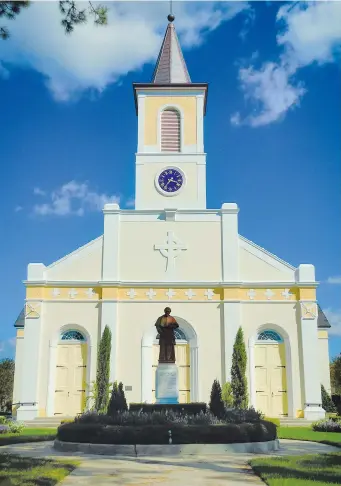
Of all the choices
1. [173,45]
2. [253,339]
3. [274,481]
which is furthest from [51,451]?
[173,45]

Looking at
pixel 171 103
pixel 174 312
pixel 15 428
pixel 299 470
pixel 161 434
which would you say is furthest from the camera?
pixel 171 103

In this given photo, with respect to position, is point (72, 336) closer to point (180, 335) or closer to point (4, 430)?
point (180, 335)

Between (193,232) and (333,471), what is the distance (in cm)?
1831

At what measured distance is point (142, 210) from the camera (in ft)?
89.9

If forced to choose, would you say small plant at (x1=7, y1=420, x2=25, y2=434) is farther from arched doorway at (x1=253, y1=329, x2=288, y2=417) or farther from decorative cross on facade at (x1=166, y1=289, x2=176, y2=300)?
arched doorway at (x1=253, y1=329, x2=288, y2=417)

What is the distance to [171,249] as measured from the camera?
2677 centimetres

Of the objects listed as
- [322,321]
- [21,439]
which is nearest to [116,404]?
[21,439]

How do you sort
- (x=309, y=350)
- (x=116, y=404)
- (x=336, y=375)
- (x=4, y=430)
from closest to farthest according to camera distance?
1. (x=116, y=404)
2. (x=4, y=430)
3. (x=309, y=350)
4. (x=336, y=375)

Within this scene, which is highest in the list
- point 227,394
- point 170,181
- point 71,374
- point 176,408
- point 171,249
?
point 170,181

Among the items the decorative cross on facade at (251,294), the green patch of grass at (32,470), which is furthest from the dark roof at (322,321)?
the green patch of grass at (32,470)

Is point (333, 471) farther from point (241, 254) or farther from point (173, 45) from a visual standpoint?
point (173, 45)

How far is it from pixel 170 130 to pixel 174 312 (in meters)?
10.3

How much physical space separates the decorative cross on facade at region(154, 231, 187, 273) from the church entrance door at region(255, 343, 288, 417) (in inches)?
219

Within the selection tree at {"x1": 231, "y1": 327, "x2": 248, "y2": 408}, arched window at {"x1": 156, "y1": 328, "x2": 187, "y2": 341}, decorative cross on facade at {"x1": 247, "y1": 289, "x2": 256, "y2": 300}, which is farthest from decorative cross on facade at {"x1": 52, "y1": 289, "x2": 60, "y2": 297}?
decorative cross on facade at {"x1": 247, "y1": 289, "x2": 256, "y2": 300}
